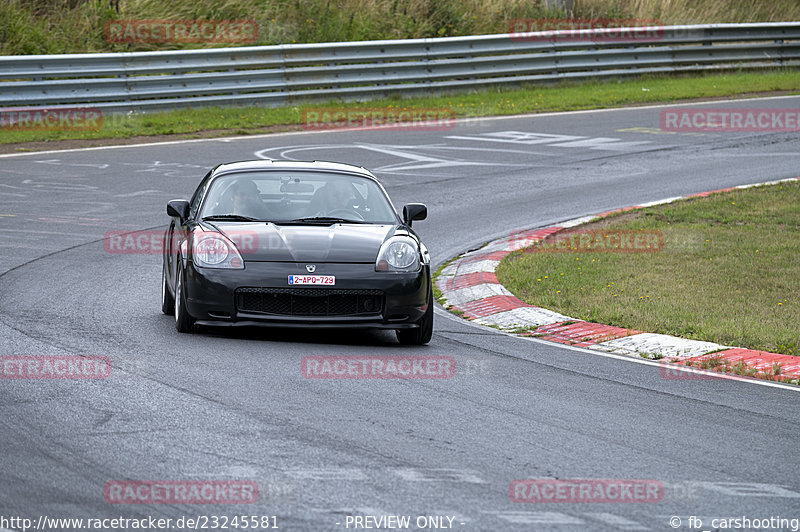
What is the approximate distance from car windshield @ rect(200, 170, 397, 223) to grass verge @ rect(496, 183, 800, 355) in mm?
1958

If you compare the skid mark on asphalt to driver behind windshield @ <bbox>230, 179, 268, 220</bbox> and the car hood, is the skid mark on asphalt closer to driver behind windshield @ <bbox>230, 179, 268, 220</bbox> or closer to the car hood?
driver behind windshield @ <bbox>230, 179, 268, 220</bbox>

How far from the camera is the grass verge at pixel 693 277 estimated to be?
934 cm

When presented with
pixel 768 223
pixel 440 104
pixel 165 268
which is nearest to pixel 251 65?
pixel 440 104

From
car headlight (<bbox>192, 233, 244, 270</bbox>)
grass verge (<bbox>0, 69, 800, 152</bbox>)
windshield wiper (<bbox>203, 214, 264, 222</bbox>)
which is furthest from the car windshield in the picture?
grass verge (<bbox>0, 69, 800, 152</bbox>)

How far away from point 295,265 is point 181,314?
3.19ft

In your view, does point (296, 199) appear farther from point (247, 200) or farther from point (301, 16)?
point (301, 16)

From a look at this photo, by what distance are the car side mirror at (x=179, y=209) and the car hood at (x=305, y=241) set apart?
1.51 ft

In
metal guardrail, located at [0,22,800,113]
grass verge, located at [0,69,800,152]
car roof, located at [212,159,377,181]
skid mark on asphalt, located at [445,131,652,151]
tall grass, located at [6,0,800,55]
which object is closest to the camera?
car roof, located at [212,159,377,181]

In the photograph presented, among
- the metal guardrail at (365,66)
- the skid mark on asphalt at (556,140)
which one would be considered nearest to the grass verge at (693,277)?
the skid mark on asphalt at (556,140)

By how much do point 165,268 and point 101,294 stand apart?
2.84 ft

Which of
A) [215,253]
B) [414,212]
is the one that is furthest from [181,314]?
[414,212]

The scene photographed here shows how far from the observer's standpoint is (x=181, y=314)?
8.55 m

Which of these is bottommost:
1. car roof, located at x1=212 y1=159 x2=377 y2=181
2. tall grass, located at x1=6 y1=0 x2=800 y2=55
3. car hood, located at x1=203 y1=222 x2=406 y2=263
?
car hood, located at x1=203 y1=222 x2=406 y2=263

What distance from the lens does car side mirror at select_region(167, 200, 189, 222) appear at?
369 inches
